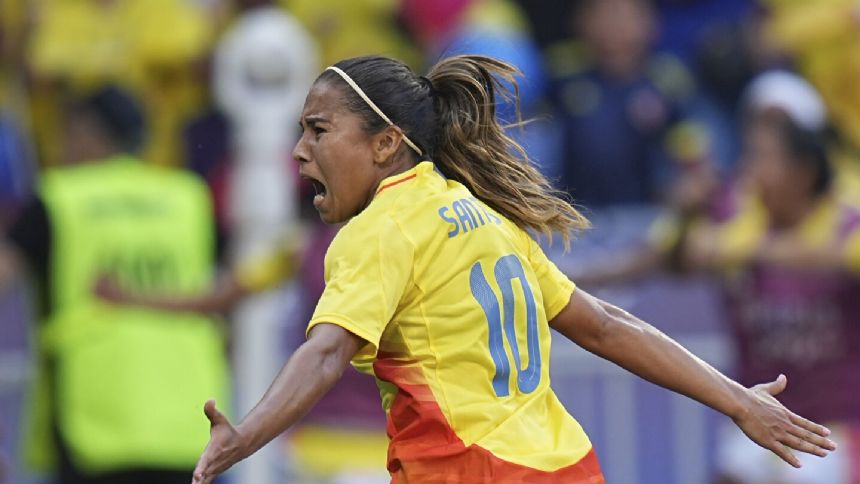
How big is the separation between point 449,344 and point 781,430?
83 centimetres

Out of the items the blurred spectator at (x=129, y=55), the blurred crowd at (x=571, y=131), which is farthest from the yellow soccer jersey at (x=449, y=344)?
the blurred spectator at (x=129, y=55)

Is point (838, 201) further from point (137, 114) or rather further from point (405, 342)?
point (405, 342)

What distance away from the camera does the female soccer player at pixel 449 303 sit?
3924 millimetres

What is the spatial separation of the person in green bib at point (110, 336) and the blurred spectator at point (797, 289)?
223cm

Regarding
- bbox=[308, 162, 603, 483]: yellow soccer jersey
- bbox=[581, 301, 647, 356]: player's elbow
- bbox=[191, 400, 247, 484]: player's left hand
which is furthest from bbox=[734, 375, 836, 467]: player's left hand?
bbox=[191, 400, 247, 484]: player's left hand

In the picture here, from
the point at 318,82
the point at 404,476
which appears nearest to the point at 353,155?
the point at 318,82

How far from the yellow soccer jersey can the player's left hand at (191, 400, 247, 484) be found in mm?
384

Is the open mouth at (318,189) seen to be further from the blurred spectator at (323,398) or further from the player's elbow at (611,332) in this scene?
the blurred spectator at (323,398)

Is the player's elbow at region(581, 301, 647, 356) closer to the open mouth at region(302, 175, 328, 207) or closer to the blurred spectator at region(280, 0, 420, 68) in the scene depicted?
the open mouth at region(302, 175, 328, 207)

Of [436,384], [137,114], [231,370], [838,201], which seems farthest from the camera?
[231,370]

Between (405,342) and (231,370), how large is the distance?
17.2 ft

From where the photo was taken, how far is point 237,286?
322 inches

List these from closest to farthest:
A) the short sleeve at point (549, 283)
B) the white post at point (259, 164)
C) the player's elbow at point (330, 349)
Result: 1. the player's elbow at point (330, 349)
2. the short sleeve at point (549, 283)
3. the white post at point (259, 164)

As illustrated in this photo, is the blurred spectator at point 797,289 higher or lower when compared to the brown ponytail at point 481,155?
lower
